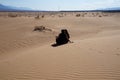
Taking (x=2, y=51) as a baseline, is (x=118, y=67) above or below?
above

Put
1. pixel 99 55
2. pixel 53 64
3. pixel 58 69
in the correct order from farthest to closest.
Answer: pixel 99 55, pixel 53 64, pixel 58 69

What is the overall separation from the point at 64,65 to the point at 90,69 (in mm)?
894

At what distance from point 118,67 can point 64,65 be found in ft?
5.31

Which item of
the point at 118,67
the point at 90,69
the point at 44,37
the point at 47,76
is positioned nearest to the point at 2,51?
A: the point at 44,37

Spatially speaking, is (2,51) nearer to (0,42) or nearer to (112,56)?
(0,42)

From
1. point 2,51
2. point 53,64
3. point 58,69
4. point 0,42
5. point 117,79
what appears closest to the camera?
point 117,79

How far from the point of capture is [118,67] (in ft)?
16.1

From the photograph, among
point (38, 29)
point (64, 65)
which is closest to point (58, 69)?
point (64, 65)

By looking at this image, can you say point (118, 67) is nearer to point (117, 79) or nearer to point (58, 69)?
point (117, 79)

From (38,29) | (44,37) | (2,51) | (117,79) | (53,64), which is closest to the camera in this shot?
(117,79)

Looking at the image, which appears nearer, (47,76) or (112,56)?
(47,76)

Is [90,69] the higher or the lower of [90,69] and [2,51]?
the higher

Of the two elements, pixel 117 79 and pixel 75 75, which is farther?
pixel 75 75

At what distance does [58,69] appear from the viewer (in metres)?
5.21
